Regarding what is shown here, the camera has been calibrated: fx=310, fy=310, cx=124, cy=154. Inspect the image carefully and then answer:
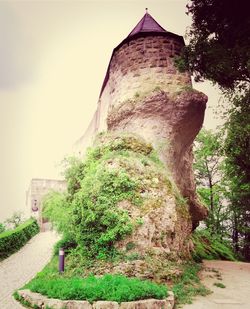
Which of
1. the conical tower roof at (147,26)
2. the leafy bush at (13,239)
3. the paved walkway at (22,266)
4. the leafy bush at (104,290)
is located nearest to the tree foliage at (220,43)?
the conical tower roof at (147,26)

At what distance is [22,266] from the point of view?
13.1 metres

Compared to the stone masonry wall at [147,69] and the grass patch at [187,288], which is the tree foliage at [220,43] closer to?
the stone masonry wall at [147,69]

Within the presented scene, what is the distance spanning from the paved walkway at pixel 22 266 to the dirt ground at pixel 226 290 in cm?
432

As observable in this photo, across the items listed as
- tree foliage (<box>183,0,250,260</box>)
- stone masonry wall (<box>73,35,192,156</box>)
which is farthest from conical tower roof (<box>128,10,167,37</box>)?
tree foliage (<box>183,0,250,260</box>)

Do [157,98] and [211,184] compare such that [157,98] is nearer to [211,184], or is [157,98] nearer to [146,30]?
[146,30]

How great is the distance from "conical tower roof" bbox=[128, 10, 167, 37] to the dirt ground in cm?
1156

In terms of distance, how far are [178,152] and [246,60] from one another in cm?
581

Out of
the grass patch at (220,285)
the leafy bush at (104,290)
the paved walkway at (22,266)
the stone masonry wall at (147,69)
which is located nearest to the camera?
the leafy bush at (104,290)

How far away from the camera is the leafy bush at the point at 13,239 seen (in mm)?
15414

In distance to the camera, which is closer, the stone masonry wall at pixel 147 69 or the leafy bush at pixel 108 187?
the leafy bush at pixel 108 187

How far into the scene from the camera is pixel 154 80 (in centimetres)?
1445

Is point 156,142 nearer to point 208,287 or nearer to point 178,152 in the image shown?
point 178,152

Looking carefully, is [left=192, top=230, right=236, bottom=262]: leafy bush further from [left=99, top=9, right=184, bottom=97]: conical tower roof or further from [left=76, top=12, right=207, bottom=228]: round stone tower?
[left=99, top=9, right=184, bottom=97]: conical tower roof

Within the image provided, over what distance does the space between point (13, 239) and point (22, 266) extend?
4.21 m
